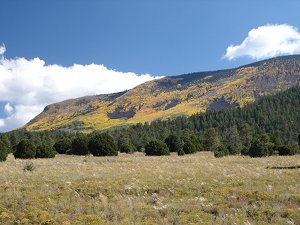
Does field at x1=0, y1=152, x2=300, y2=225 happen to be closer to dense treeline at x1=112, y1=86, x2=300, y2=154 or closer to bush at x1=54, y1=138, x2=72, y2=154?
bush at x1=54, y1=138, x2=72, y2=154

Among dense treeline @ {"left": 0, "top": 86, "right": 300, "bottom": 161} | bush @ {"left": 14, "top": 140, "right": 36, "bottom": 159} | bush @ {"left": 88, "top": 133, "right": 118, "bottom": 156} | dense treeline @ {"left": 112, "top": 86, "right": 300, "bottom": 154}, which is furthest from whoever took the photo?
dense treeline @ {"left": 112, "top": 86, "right": 300, "bottom": 154}

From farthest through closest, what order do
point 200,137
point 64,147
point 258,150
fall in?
point 200,137
point 64,147
point 258,150

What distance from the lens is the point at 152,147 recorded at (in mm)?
59062

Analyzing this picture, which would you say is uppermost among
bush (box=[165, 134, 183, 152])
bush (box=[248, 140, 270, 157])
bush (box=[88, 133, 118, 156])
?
bush (box=[88, 133, 118, 156])

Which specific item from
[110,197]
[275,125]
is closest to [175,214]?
[110,197]

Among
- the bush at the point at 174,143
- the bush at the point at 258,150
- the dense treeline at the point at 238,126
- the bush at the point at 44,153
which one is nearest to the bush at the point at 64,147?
the bush at the point at 174,143

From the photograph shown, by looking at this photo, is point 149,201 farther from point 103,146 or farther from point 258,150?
point 258,150

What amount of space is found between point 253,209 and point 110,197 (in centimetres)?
640

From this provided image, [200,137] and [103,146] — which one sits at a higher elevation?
[103,146]

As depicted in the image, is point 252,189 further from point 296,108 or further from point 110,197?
point 296,108

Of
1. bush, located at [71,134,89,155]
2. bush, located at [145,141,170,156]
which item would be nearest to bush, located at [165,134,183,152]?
bush, located at [145,141,170,156]

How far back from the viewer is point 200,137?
113 meters

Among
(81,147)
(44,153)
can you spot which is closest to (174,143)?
(81,147)

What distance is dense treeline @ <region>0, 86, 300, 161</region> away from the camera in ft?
178
